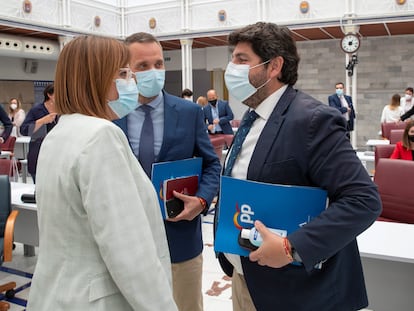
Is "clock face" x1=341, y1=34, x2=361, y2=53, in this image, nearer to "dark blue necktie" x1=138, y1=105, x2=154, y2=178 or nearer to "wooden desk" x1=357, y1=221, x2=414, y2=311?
"wooden desk" x1=357, y1=221, x2=414, y2=311

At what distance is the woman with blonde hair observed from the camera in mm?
1200

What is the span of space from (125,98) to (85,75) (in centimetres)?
47

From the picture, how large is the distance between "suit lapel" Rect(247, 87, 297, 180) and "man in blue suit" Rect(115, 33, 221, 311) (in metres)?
0.61

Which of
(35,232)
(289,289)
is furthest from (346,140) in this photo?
(35,232)

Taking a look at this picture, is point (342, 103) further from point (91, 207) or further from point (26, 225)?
point (91, 207)

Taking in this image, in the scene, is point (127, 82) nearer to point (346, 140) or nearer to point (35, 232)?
point (346, 140)

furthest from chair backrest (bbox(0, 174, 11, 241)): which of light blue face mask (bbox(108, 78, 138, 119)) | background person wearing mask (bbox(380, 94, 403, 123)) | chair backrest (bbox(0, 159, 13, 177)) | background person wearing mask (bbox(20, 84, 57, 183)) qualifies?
background person wearing mask (bbox(380, 94, 403, 123))

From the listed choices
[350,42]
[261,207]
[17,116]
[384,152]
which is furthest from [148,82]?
[350,42]

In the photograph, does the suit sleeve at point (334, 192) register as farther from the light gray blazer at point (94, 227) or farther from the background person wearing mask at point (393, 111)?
the background person wearing mask at point (393, 111)

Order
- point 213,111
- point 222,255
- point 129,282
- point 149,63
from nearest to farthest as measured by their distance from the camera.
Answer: point 129,282, point 222,255, point 149,63, point 213,111

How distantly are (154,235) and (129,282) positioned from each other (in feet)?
0.70

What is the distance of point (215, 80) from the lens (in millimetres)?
17562

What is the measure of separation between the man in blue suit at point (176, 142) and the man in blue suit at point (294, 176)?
16.7 inches

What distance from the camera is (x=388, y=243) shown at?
2443mm
